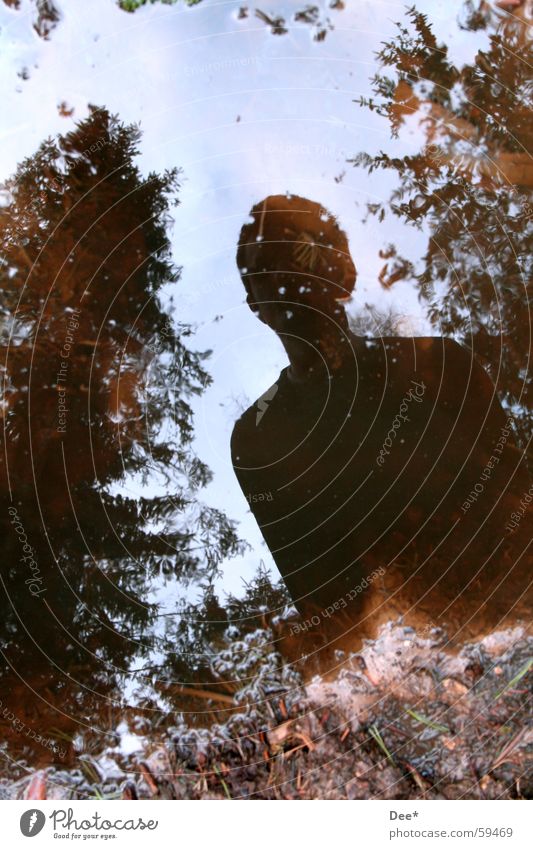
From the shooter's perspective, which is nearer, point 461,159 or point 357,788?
point 357,788

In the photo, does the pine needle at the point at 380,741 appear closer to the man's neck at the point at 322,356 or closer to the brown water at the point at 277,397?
the brown water at the point at 277,397

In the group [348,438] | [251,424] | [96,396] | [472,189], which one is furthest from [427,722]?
[472,189]

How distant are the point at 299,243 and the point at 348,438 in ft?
1.38

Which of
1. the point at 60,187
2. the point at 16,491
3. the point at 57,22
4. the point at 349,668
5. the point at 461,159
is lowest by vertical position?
the point at 349,668

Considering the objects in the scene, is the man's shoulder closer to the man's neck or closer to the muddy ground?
the man's neck

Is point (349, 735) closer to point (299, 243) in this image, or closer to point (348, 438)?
point (348, 438)

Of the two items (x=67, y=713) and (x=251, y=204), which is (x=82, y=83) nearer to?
(x=251, y=204)

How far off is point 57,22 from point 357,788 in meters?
1.59

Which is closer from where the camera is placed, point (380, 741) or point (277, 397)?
point (380, 741)

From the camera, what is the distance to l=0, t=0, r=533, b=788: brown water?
45.4 inches

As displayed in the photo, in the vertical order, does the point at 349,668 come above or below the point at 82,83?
below

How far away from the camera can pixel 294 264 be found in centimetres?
122

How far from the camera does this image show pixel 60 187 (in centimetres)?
119
